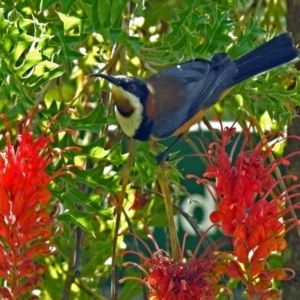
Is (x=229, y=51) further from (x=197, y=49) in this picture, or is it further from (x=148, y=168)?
(x=148, y=168)

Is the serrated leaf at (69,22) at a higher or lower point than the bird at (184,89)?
higher

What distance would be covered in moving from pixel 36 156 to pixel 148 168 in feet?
1.31

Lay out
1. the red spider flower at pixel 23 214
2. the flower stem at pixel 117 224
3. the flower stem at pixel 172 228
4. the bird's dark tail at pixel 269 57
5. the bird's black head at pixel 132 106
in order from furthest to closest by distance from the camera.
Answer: the bird's dark tail at pixel 269 57, the bird's black head at pixel 132 106, the flower stem at pixel 117 224, the flower stem at pixel 172 228, the red spider flower at pixel 23 214

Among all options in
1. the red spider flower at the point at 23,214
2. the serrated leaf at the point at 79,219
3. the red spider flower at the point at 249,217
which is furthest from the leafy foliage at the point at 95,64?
the red spider flower at the point at 249,217

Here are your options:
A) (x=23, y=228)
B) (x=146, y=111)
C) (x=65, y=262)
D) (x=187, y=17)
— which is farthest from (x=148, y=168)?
(x=65, y=262)

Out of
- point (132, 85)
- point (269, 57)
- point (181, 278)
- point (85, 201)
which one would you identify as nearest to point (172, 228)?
point (181, 278)

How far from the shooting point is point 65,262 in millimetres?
2641

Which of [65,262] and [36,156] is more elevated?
[36,156]

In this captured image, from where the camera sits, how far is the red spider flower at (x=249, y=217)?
1.65m

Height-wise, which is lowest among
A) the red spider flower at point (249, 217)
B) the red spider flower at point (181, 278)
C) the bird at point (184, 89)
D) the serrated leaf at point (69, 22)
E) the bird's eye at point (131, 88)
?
the red spider flower at point (181, 278)

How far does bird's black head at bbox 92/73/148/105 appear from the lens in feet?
6.20

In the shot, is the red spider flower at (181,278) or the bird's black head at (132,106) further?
the bird's black head at (132,106)

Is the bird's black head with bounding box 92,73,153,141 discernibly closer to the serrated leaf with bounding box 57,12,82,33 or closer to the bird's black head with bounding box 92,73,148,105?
the bird's black head with bounding box 92,73,148,105

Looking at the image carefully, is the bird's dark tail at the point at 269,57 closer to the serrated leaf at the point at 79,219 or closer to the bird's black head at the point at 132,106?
the bird's black head at the point at 132,106
